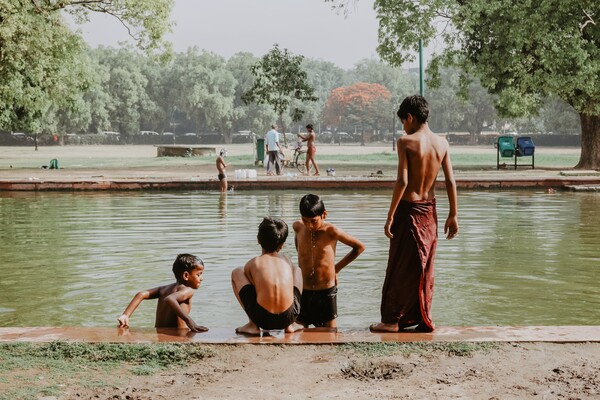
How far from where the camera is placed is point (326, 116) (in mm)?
127125

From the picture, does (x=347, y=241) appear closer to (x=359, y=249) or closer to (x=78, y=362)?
(x=359, y=249)

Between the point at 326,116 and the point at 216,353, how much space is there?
122m

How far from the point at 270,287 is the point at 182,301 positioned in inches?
35.3

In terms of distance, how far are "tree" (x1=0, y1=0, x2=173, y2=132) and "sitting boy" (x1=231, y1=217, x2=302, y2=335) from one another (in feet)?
71.0

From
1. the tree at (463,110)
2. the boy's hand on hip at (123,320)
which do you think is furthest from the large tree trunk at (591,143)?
the tree at (463,110)

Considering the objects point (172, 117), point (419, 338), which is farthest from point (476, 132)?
point (419, 338)

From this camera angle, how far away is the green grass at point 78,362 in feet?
18.1

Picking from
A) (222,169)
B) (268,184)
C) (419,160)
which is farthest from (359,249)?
(268,184)

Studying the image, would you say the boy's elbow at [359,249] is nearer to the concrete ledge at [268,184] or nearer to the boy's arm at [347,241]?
the boy's arm at [347,241]

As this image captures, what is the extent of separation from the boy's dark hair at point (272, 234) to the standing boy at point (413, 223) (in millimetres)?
730

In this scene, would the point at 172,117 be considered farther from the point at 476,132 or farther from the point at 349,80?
the point at 349,80

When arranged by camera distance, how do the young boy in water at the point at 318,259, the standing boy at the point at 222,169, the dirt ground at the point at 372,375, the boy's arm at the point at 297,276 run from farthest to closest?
the standing boy at the point at 222,169, the young boy in water at the point at 318,259, the boy's arm at the point at 297,276, the dirt ground at the point at 372,375

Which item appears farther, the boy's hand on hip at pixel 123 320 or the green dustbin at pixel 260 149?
the green dustbin at pixel 260 149

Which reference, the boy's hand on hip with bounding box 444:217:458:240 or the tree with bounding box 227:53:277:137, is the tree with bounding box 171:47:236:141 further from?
the boy's hand on hip with bounding box 444:217:458:240
